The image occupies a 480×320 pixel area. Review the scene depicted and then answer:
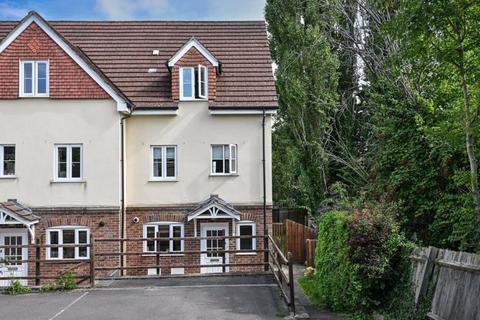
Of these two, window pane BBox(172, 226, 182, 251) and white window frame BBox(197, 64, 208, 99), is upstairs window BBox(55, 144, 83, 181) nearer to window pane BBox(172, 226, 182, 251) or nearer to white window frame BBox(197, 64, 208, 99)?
window pane BBox(172, 226, 182, 251)

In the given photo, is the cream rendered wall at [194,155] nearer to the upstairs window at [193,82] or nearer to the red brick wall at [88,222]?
the upstairs window at [193,82]

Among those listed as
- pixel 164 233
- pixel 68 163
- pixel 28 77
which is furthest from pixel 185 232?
pixel 28 77

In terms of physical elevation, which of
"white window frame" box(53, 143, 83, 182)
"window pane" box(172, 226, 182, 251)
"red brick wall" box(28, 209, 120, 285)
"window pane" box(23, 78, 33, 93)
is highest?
"window pane" box(23, 78, 33, 93)

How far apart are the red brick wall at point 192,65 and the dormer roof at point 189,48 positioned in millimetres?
91

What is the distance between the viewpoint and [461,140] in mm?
9922

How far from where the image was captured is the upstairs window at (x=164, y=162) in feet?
70.1

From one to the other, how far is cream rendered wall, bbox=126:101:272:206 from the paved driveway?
5.19 meters

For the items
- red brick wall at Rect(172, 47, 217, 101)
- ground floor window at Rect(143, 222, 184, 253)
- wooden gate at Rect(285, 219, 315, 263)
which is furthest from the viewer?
wooden gate at Rect(285, 219, 315, 263)

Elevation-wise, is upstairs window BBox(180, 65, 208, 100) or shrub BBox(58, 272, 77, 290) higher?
upstairs window BBox(180, 65, 208, 100)

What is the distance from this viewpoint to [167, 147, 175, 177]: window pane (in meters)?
21.4

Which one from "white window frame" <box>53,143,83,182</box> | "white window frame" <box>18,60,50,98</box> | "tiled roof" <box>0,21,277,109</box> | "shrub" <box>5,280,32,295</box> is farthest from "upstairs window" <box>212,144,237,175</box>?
"shrub" <box>5,280,32,295</box>

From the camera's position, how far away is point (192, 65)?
21.5 metres

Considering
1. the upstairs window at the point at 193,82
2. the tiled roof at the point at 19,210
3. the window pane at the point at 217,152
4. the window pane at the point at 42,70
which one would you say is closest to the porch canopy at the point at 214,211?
the window pane at the point at 217,152

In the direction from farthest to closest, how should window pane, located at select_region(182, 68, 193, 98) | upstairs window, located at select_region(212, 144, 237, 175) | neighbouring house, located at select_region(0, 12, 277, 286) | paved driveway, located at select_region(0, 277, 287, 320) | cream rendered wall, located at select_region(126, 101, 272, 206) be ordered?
window pane, located at select_region(182, 68, 193, 98)
upstairs window, located at select_region(212, 144, 237, 175)
cream rendered wall, located at select_region(126, 101, 272, 206)
neighbouring house, located at select_region(0, 12, 277, 286)
paved driveway, located at select_region(0, 277, 287, 320)
